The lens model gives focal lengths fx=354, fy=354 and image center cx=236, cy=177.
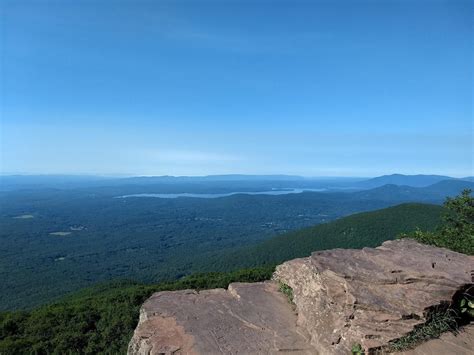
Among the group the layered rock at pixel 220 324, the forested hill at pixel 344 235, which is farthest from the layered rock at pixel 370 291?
the forested hill at pixel 344 235

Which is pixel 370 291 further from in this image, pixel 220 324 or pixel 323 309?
pixel 220 324

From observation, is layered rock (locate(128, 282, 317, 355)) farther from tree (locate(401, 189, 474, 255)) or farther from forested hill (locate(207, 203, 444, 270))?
forested hill (locate(207, 203, 444, 270))

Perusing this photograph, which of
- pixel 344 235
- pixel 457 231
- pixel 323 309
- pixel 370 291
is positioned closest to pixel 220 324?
pixel 323 309

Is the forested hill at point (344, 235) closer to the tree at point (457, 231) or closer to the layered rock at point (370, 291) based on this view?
the tree at point (457, 231)

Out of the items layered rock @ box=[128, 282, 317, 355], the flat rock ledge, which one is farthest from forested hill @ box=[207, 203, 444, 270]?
the flat rock ledge

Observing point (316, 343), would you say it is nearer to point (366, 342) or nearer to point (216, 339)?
point (366, 342)

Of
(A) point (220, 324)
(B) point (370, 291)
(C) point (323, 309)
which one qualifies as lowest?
(A) point (220, 324)

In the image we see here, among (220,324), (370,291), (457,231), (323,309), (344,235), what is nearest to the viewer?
(370,291)
